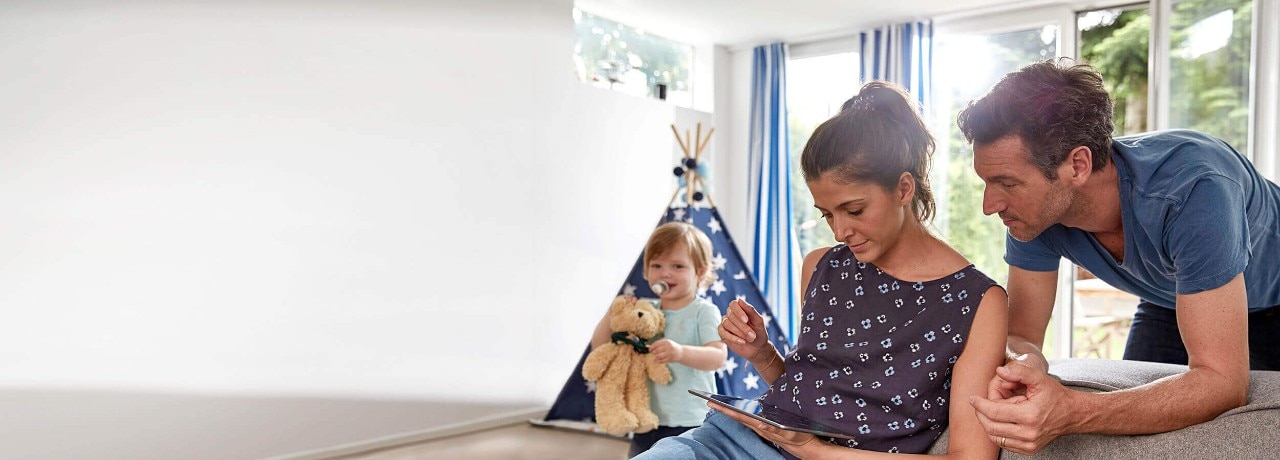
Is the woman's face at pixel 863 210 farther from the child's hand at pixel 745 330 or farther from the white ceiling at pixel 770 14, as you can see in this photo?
the white ceiling at pixel 770 14

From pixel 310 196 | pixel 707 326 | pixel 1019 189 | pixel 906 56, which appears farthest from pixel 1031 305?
pixel 906 56

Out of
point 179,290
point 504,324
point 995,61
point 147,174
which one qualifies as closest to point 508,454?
point 504,324

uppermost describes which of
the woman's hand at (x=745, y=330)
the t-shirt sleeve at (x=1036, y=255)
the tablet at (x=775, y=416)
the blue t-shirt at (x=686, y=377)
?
the t-shirt sleeve at (x=1036, y=255)

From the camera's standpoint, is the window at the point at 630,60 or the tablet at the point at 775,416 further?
the window at the point at 630,60

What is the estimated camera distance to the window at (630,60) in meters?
4.64

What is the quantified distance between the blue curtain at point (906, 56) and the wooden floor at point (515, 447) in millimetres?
2352

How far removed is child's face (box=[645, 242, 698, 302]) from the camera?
10.1 ft

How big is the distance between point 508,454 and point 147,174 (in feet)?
5.90

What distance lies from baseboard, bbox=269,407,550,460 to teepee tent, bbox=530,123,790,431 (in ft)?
1.48

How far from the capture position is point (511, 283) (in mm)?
4180

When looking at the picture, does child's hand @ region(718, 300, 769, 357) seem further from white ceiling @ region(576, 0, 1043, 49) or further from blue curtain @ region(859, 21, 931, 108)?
blue curtain @ region(859, 21, 931, 108)

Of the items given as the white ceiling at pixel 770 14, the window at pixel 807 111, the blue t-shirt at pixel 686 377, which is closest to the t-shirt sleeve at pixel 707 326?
the blue t-shirt at pixel 686 377

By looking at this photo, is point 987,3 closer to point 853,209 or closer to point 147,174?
point 853,209

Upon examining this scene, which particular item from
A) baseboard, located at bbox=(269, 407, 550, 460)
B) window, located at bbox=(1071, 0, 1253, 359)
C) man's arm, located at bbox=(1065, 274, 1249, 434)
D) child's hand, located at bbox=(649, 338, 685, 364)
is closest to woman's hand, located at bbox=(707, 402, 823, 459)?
man's arm, located at bbox=(1065, 274, 1249, 434)
